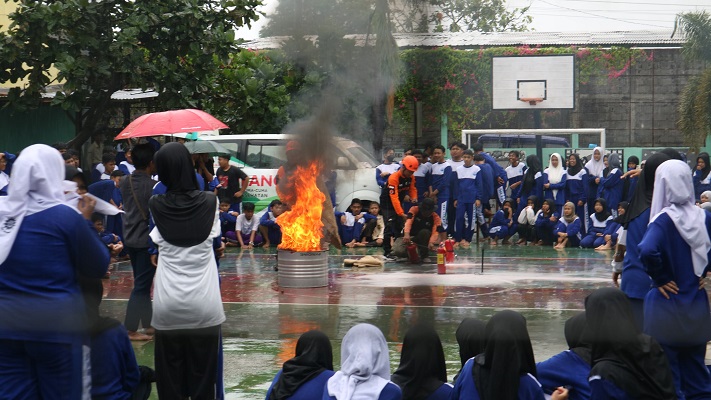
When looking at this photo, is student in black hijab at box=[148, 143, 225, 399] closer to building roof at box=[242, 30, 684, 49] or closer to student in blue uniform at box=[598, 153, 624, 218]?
building roof at box=[242, 30, 684, 49]

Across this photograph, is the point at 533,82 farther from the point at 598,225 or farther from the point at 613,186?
the point at 613,186

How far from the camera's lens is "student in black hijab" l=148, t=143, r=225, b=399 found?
215 inches

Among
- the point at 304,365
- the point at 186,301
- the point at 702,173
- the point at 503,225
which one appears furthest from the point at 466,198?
the point at 304,365

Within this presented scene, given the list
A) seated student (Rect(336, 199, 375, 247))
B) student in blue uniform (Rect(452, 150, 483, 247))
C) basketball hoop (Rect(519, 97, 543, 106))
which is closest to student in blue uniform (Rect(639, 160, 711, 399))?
basketball hoop (Rect(519, 97, 543, 106))

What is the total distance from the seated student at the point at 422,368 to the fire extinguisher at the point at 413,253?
8435 mm

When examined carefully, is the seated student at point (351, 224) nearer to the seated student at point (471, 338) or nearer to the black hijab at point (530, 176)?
the black hijab at point (530, 176)

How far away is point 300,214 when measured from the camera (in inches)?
443

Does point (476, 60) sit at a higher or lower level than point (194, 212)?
higher

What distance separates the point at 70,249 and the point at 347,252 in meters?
11.0

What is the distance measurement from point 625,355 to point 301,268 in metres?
6.71

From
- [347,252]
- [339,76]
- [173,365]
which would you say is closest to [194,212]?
[173,365]

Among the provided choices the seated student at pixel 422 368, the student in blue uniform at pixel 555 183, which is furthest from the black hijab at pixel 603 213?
the seated student at pixel 422 368

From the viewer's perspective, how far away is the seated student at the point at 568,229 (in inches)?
621

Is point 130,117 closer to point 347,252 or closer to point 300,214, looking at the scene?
point 347,252
